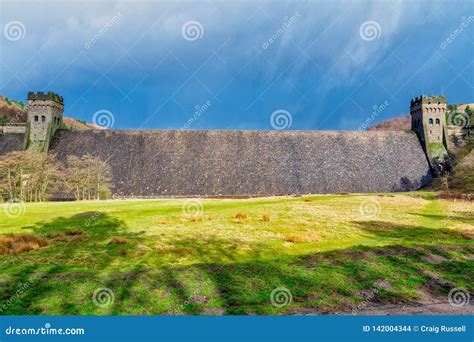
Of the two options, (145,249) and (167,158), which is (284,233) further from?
(167,158)

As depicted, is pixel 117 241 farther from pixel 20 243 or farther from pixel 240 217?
pixel 240 217

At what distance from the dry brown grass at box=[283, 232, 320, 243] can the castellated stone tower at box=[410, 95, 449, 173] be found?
63.6 m

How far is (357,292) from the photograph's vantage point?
17734 millimetres

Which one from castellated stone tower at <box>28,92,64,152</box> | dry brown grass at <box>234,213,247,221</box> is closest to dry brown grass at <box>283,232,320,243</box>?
dry brown grass at <box>234,213,247,221</box>

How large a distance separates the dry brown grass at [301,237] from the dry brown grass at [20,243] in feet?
44.3

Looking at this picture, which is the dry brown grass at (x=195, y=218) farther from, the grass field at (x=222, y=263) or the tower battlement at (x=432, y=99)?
the tower battlement at (x=432, y=99)

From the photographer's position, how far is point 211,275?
1842cm

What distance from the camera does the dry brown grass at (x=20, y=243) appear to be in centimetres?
2093

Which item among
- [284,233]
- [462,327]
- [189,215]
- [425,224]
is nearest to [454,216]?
[425,224]

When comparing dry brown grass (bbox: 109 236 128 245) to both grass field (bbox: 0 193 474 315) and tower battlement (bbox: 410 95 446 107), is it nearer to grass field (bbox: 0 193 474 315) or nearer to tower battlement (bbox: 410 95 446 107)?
grass field (bbox: 0 193 474 315)

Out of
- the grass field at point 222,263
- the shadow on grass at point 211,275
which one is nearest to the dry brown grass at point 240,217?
the grass field at point 222,263

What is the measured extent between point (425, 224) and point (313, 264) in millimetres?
17217

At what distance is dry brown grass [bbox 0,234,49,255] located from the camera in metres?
20.9

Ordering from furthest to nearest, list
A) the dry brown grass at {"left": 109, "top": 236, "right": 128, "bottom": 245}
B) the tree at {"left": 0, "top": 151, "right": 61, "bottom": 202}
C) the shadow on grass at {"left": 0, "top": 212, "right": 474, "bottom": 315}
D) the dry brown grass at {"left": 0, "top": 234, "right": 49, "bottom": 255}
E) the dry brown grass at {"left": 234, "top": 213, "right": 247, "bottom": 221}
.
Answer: the tree at {"left": 0, "top": 151, "right": 61, "bottom": 202}
the dry brown grass at {"left": 234, "top": 213, "right": 247, "bottom": 221}
the dry brown grass at {"left": 109, "top": 236, "right": 128, "bottom": 245}
the dry brown grass at {"left": 0, "top": 234, "right": 49, "bottom": 255}
the shadow on grass at {"left": 0, "top": 212, "right": 474, "bottom": 315}
